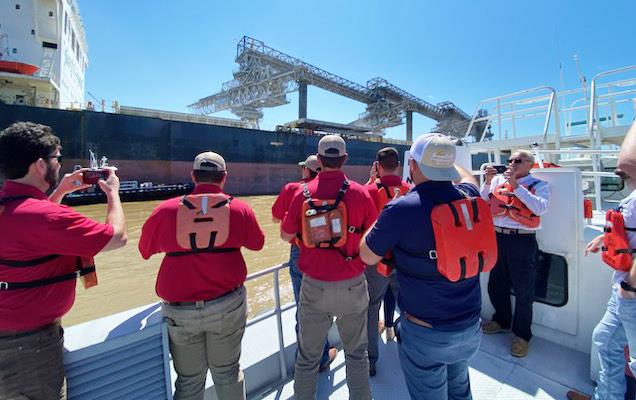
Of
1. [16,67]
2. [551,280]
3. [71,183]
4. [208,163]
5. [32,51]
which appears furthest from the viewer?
[32,51]

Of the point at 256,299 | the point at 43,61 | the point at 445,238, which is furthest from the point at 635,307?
the point at 43,61

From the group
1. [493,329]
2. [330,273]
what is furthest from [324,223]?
[493,329]

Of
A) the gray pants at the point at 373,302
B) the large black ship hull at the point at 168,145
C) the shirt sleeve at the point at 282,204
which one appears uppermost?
the large black ship hull at the point at 168,145

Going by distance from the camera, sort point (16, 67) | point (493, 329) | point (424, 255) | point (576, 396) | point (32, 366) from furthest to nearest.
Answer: point (16, 67) → point (493, 329) → point (576, 396) → point (424, 255) → point (32, 366)

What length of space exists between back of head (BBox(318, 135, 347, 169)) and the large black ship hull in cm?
1946

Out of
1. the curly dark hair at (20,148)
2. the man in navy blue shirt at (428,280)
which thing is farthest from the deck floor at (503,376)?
the curly dark hair at (20,148)

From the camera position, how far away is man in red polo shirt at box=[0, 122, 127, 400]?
114 cm

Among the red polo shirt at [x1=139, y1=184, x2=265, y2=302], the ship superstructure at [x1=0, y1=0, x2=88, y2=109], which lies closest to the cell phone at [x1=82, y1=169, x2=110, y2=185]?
the red polo shirt at [x1=139, y1=184, x2=265, y2=302]

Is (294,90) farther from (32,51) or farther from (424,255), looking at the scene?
(424,255)

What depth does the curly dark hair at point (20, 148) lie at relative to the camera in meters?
1.23

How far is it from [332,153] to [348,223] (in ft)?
1.49

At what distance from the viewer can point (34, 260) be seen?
3.91 ft

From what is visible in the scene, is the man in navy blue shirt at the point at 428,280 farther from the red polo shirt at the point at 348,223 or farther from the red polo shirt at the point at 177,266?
the red polo shirt at the point at 177,266

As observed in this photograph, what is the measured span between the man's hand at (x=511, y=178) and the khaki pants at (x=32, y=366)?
3052 millimetres
